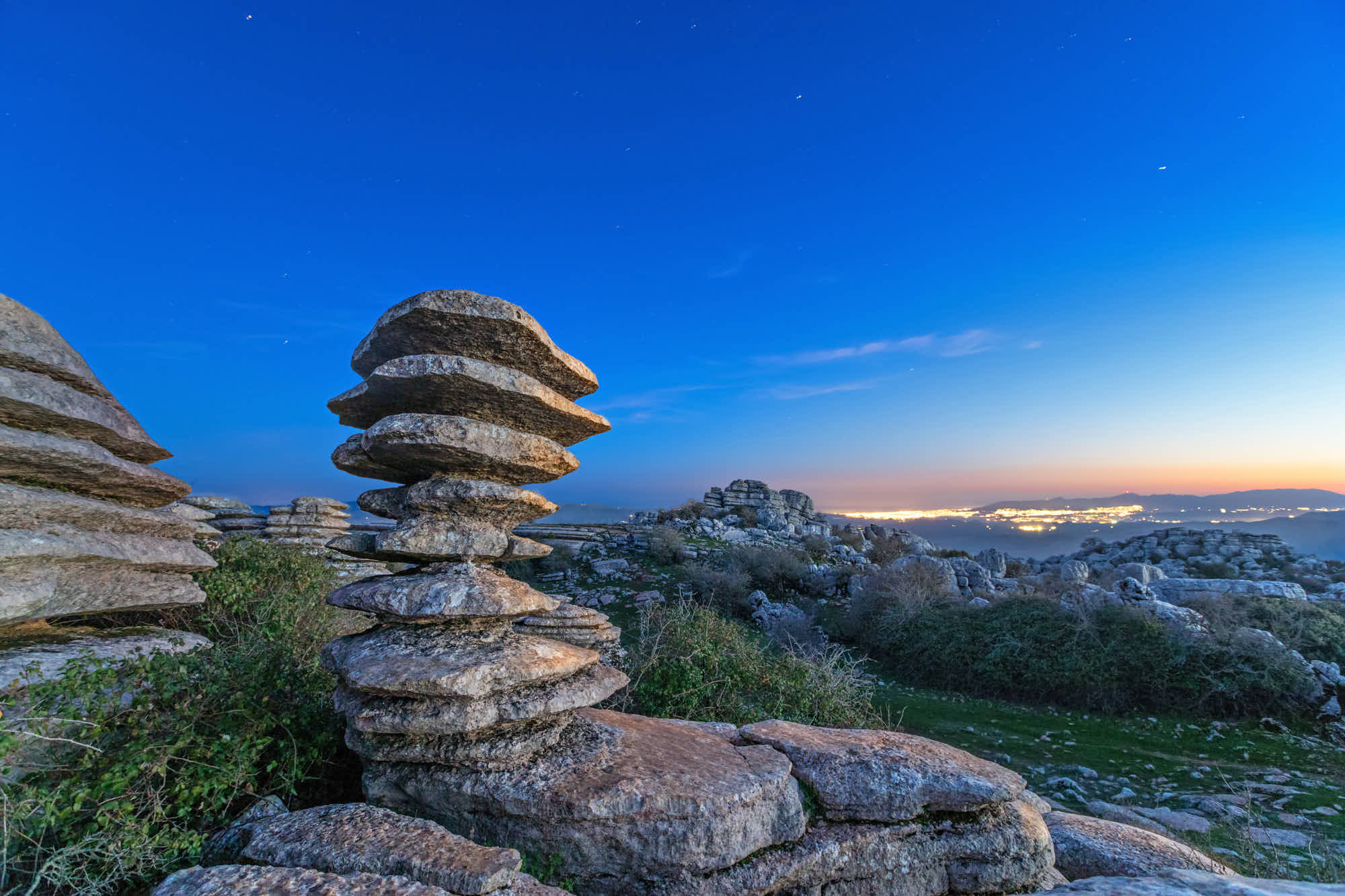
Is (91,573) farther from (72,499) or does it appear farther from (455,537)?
(455,537)

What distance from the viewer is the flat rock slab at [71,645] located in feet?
16.0

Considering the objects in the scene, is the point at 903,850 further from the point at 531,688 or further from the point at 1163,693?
the point at 1163,693

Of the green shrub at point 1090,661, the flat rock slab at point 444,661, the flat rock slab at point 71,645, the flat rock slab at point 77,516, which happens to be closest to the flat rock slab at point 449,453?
the flat rock slab at point 444,661

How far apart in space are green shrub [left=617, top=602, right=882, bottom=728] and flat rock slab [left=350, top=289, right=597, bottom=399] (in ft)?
15.6

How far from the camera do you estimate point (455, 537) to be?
190 inches

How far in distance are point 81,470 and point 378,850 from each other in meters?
6.27

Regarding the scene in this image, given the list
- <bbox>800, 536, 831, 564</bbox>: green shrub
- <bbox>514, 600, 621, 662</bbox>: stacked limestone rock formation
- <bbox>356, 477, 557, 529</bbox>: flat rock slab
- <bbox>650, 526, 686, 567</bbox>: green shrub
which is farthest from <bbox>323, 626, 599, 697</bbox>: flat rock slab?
<bbox>800, 536, 831, 564</bbox>: green shrub

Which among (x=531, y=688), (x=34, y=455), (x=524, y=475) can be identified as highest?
(x=34, y=455)

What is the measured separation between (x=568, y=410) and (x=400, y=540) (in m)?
1.80

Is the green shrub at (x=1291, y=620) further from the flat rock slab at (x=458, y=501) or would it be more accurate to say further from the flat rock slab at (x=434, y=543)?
the flat rock slab at (x=434, y=543)

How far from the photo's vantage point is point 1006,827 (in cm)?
411

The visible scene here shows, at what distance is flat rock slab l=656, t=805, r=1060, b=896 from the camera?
3.78 meters

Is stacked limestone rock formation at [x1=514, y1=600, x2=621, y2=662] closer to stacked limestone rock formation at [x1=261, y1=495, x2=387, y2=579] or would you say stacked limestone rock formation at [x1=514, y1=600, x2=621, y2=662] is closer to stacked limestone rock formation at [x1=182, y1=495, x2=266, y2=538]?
stacked limestone rock formation at [x1=261, y1=495, x2=387, y2=579]

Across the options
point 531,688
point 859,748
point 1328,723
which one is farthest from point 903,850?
point 1328,723
